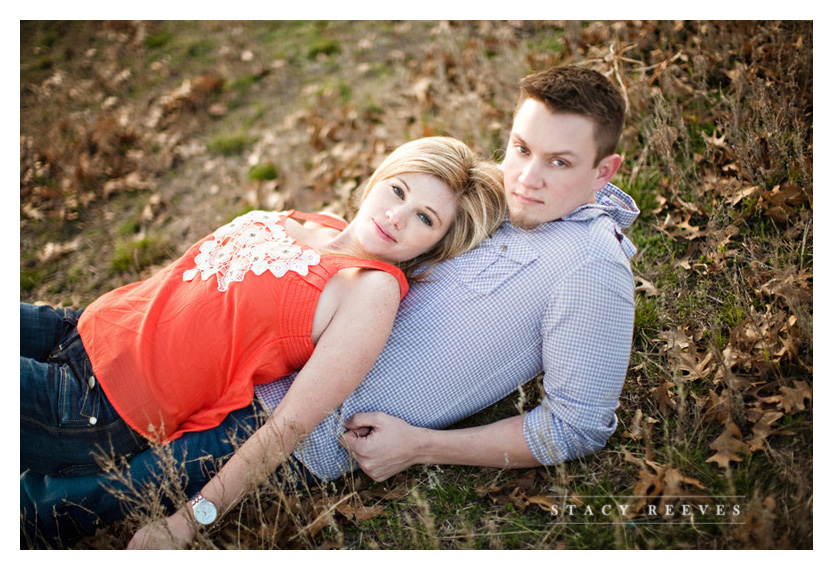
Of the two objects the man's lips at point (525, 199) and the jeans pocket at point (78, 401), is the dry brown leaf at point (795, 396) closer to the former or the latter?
the man's lips at point (525, 199)

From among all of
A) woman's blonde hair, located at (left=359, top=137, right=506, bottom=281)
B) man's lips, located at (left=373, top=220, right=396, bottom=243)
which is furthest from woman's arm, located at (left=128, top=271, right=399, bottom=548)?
woman's blonde hair, located at (left=359, top=137, right=506, bottom=281)

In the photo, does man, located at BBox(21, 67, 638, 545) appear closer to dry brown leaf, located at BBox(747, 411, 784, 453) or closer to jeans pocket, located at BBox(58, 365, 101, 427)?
jeans pocket, located at BBox(58, 365, 101, 427)

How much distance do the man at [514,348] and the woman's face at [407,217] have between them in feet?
0.65

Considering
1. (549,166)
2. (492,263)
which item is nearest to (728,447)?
(492,263)

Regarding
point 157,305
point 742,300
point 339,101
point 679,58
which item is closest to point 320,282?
point 157,305

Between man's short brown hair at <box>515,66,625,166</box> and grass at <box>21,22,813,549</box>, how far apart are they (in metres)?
1.04

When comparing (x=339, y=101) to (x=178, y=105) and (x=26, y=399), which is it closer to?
(x=178, y=105)

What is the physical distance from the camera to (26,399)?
Result: 247 cm

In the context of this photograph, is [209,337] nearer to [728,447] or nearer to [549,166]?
[549,166]

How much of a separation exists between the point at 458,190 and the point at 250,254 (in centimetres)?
98

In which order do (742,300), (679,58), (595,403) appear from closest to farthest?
1. (595,403)
2. (742,300)
3. (679,58)

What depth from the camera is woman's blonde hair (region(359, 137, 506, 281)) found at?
110 inches

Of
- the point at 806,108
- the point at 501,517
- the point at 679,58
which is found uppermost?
the point at 679,58

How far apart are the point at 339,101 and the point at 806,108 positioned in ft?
12.5
